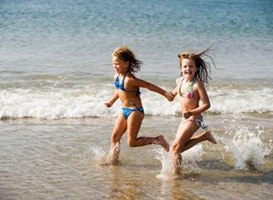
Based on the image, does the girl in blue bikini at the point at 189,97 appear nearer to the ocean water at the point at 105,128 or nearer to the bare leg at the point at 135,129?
the ocean water at the point at 105,128

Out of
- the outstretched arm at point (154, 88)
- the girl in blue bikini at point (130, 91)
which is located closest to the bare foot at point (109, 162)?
the girl in blue bikini at point (130, 91)

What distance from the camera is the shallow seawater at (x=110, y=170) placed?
550 cm

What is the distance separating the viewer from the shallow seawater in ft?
18.0

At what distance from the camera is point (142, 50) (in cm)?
1948

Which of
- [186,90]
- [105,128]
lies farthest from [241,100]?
[186,90]

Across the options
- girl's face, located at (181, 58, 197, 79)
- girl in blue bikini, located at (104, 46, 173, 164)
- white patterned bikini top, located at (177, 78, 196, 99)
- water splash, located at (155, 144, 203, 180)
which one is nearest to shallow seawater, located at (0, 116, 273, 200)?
water splash, located at (155, 144, 203, 180)

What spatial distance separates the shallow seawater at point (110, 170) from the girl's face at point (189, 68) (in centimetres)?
97

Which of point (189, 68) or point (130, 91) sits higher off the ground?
point (189, 68)

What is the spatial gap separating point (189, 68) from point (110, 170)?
149cm

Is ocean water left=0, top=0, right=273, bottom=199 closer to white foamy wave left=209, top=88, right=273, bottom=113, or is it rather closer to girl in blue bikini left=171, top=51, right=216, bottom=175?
white foamy wave left=209, top=88, right=273, bottom=113

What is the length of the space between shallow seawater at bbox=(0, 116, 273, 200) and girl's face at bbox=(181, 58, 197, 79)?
968 mm

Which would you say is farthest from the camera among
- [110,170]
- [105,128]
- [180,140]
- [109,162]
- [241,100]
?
[241,100]

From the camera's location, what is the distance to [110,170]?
6.22m

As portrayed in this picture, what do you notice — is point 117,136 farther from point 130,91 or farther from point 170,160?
point 170,160
